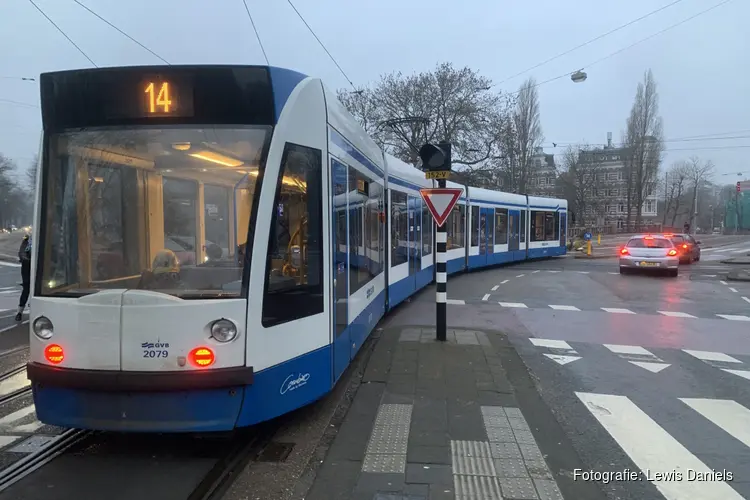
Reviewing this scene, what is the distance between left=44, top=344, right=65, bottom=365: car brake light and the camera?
158 inches

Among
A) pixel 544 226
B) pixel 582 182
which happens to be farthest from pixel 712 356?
pixel 582 182

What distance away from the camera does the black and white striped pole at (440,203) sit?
8094 millimetres

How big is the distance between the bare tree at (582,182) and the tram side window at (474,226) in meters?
49.4

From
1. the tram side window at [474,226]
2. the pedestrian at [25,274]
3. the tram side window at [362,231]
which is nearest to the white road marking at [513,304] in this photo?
the tram side window at [362,231]

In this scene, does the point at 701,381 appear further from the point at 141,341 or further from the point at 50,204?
the point at 50,204

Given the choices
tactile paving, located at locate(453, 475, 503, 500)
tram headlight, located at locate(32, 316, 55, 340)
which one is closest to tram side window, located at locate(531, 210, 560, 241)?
tactile paving, located at locate(453, 475, 503, 500)

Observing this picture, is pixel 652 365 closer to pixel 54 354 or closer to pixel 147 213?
pixel 147 213

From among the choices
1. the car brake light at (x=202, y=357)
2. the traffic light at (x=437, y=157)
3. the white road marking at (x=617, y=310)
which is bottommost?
the white road marking at (x=617, y=310)

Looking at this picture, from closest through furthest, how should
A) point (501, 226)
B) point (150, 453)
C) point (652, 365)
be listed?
point (150, 453)
point (652, 365)
point (501, 226)

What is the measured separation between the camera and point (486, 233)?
73.0 ft

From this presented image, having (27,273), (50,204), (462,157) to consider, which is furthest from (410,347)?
(462,157)

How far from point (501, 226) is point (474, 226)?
119 inches

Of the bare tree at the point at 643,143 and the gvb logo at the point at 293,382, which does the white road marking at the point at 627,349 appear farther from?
the bare tree at the point at 643,143

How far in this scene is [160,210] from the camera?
4453mm
